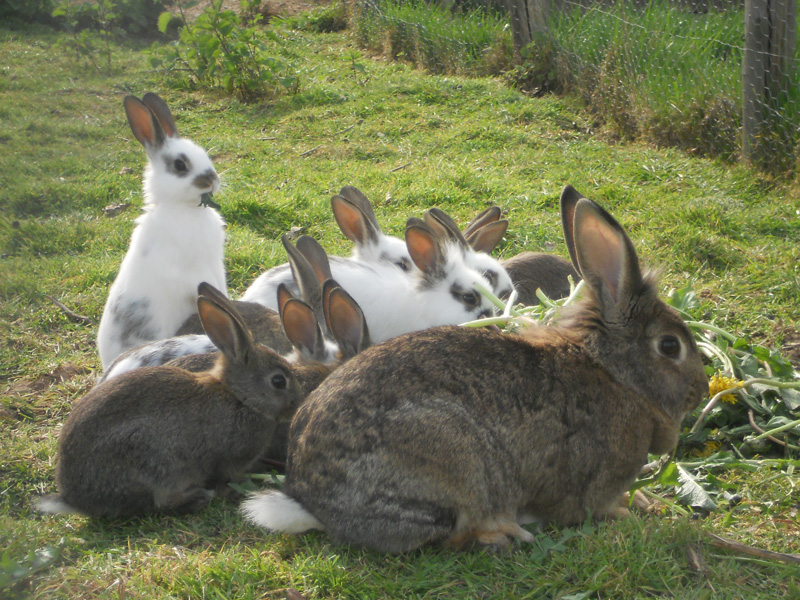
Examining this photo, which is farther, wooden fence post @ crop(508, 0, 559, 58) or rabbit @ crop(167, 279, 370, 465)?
wooden fence post @ crop(508, 0, 559, 58)

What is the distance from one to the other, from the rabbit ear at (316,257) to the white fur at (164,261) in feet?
2.86

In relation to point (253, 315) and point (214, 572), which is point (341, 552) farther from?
point (253, 315)

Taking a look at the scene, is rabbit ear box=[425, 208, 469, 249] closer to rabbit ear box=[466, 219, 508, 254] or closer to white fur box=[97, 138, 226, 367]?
rabbit ear box=[466, 219, 508, 254]

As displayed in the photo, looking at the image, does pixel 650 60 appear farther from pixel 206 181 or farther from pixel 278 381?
pixel 278 381

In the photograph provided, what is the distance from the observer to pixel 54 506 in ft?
10.1

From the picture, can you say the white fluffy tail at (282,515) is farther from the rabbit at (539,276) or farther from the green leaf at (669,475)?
the rabbit at (539,276)

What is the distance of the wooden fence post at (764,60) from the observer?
5.97 meters

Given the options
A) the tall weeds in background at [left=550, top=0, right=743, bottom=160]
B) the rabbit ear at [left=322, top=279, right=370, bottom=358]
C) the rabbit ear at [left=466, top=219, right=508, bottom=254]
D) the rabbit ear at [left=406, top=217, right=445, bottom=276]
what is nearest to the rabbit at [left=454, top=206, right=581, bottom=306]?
the rabbit ear at [left=466, top=219, right=508, bottom=254]

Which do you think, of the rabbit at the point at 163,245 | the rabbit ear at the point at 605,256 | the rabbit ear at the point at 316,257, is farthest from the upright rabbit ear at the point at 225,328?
the rabbit ear at the point at 605,256

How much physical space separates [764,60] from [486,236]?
286 centimetres

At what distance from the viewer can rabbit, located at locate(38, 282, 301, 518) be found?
3.10 m

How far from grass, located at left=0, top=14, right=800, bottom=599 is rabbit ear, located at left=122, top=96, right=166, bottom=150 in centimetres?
36

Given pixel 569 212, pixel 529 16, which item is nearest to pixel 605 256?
pixel 569 212

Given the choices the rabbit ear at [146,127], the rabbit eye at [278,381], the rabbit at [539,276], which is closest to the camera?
the rabbit eye at [278,381]
